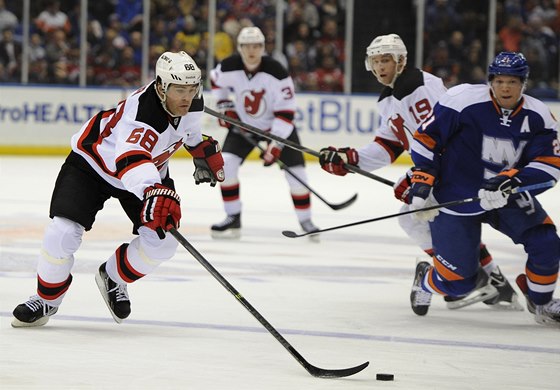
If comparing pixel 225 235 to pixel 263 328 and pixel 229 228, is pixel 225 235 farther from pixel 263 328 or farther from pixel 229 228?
pixel 263 328

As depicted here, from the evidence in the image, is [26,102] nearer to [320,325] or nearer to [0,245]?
[0,245]

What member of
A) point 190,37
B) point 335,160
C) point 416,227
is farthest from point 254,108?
point 190,37

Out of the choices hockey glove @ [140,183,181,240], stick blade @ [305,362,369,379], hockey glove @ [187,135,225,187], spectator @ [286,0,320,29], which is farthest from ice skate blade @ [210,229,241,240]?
spectator @ [286,0,320,29]

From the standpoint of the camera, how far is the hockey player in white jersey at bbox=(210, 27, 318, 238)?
7137 millimetres

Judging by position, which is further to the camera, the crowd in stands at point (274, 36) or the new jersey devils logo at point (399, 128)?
the crowd in stands at point (274, 36)

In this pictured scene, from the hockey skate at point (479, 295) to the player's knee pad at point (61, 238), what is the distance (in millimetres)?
1471

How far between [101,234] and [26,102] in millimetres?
5142

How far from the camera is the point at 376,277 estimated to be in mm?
5559

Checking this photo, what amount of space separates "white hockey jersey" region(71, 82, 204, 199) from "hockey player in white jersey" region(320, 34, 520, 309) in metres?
0.92

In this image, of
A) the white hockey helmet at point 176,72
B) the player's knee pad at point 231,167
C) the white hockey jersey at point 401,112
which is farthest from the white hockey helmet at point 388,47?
the player's knee pad at point 231,167

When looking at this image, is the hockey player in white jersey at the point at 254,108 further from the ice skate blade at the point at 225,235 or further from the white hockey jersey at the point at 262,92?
the ice skate blade at the point at 225,235

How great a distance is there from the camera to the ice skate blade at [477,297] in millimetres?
4703

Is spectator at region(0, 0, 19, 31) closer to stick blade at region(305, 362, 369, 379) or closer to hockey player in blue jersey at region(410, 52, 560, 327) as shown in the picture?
hockey player in blue jersey at region(410, 52, 560, 327)

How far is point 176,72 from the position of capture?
3805mm
